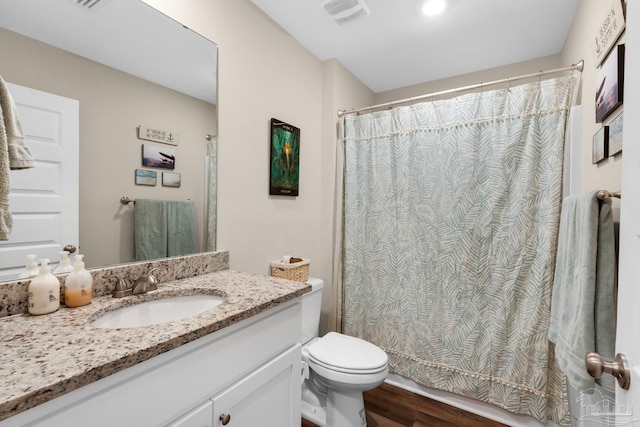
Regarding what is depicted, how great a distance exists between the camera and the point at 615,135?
3.39 ft

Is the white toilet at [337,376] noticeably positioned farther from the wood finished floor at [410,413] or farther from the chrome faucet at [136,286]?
the chrome faucet at [136,286]

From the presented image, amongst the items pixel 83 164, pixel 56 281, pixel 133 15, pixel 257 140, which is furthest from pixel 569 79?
pixel 56 281

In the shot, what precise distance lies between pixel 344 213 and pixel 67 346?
184 cm

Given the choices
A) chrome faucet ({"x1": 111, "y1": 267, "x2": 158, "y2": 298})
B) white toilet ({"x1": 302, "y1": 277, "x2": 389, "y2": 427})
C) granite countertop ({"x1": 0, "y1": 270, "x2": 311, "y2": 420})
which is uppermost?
chrome faucet ({"x1": 111, "y1": 267, "x2": 158, "y2": 298})

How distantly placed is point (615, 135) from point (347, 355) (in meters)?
1.49

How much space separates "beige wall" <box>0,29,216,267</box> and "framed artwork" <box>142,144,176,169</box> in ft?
0.08

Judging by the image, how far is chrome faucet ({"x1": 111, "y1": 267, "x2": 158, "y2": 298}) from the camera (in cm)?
104

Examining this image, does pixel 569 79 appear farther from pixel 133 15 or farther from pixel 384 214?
pixel 133 15

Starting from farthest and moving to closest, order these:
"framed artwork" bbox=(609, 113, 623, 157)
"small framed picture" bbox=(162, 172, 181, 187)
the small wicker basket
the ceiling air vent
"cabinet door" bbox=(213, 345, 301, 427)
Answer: the small wicker basket
the ceiling air vent
"small framed picture" bbox=(162, 172, 181, 187)
"framed artwork" bbox=(609, 113, 623, 157)
"cabinet door" bbox=(213, 345, 301, 427)

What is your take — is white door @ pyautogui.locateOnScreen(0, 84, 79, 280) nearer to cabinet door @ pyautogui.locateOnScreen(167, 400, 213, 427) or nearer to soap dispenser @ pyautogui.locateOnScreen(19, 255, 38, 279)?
soap dispenser @ pyautogui.locateOnScreen(19, 255, 38, 279)

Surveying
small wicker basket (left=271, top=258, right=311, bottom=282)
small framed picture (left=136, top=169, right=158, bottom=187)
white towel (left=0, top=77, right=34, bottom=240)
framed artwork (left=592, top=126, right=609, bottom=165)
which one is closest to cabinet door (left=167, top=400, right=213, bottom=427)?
white towel (left=0, top=77, right=34, bottom=240)

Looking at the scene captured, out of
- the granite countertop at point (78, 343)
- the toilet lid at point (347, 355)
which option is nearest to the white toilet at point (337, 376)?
the toilet lid at point (347, 355)

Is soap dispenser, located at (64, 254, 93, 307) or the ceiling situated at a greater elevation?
the ceiling

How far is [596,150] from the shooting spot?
4.06 ft
